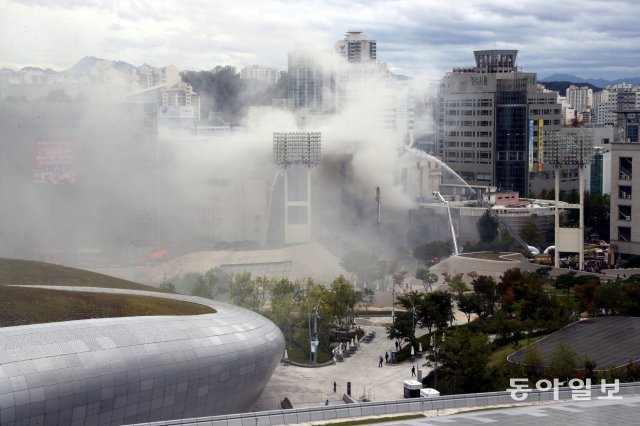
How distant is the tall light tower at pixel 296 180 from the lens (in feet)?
217

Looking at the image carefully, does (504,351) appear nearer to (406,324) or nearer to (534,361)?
(534,361)

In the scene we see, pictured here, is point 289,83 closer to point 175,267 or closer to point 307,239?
point 307,239

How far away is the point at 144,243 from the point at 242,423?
4809 centimetres

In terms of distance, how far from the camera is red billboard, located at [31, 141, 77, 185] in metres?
65.9

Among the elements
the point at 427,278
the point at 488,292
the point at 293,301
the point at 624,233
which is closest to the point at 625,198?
the point at 624,233

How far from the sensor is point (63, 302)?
28469mm

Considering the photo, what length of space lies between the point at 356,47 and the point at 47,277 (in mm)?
67646

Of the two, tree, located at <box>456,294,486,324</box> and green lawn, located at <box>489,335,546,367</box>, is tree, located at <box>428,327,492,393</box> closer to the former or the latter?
→ green lawn, located at <box>489,335,546,367</box>

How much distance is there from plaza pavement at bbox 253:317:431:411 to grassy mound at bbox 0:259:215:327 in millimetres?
4115

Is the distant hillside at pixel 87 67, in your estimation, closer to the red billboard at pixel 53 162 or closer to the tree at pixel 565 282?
the red billboard at pixel 53 162

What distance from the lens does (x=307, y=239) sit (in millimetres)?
65938

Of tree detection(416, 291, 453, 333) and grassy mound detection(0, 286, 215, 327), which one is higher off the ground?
grassy mound detection(0, 286, 215, 327)

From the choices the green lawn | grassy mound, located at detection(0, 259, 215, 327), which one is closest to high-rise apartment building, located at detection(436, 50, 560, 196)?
the green lawn

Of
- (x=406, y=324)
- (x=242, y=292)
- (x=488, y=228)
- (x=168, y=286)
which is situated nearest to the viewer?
(x=406, y=324)
